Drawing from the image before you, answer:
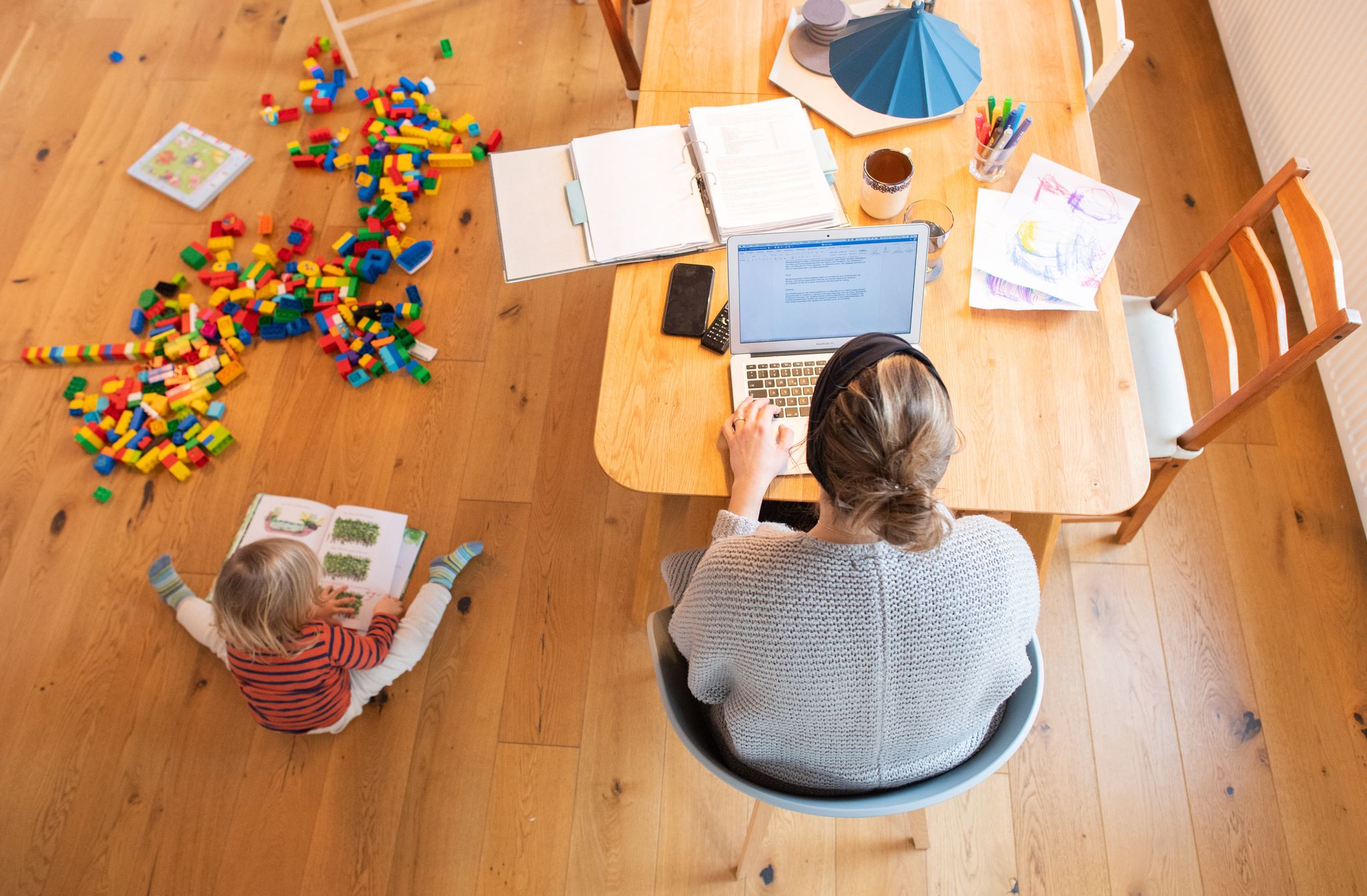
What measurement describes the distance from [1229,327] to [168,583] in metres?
2.28

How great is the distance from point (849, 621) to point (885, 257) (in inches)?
22.0

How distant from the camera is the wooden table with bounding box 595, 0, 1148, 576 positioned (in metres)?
1.33

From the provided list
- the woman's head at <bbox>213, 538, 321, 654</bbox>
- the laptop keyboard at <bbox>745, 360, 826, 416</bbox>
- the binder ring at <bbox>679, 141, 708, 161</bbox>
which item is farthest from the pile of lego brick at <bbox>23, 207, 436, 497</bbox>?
the laptop keyboard at <bbox>745, 360, 826, 416</bbox>

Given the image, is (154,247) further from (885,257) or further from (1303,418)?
(1303,418)

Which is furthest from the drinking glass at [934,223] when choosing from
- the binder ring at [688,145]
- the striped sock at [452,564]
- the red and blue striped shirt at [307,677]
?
the red and blue striped shirt at [307,677]

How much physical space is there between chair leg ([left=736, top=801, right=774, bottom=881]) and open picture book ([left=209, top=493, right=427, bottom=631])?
95 centimetres

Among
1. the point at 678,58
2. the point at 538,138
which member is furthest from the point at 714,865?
the point at 538,138

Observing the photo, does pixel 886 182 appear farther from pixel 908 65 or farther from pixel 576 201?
pixel 576 201

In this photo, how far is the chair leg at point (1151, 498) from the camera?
174 centimetres

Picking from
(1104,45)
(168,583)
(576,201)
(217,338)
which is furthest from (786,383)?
(217,338)

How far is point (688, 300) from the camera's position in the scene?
146 centimetres

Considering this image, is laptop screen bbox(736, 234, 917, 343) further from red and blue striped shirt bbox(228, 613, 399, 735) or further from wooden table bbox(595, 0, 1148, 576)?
red and blue striped shirt bbox(228, 613, 399, 735)

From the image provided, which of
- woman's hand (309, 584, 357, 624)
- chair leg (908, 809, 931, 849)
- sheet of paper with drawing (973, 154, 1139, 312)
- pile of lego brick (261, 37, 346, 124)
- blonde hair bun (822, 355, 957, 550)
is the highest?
blonde hair bun (822, 355, 957, 550)

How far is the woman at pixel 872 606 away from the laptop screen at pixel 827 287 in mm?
287
